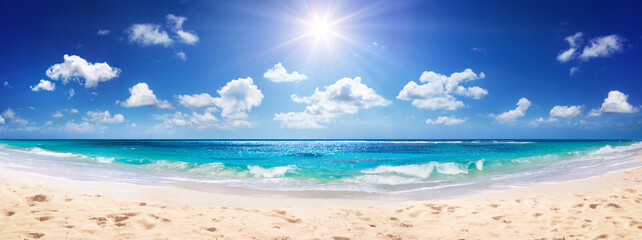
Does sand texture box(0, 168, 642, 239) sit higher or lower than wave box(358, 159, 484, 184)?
higher

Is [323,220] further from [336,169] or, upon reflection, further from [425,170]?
[336,169]

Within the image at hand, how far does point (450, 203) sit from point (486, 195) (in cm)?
249

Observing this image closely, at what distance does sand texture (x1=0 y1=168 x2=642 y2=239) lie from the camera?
14.7 ft

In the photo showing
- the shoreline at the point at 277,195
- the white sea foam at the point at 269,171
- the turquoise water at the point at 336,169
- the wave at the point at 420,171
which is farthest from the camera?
the white sea foam at the point at 269,171

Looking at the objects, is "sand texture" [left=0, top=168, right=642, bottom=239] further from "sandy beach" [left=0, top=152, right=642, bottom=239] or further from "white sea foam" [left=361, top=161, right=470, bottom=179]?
"white sea foam" [left=361, top=161, right=470, bottom=179]

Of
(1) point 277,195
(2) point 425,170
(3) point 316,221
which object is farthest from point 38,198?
(2) point 425,170

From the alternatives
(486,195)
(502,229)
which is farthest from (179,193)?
(486,195)

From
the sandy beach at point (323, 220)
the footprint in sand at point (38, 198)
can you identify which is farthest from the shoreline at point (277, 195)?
the footprint in sand at point (38, 198)

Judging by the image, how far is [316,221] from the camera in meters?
5.54

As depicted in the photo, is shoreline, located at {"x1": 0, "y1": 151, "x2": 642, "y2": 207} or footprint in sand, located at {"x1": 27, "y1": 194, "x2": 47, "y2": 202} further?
shoreline, located at {"x1": 0, "y1": 151, "x2": 642, "y2": 207}

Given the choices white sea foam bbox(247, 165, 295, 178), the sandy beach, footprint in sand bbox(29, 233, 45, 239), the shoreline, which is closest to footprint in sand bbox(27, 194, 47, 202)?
the sandy beach

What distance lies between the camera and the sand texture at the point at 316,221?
4.48 meters

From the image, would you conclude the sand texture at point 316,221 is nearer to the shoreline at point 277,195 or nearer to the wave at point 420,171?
the shoreline at point 277,195

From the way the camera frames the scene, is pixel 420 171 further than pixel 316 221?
Yes
